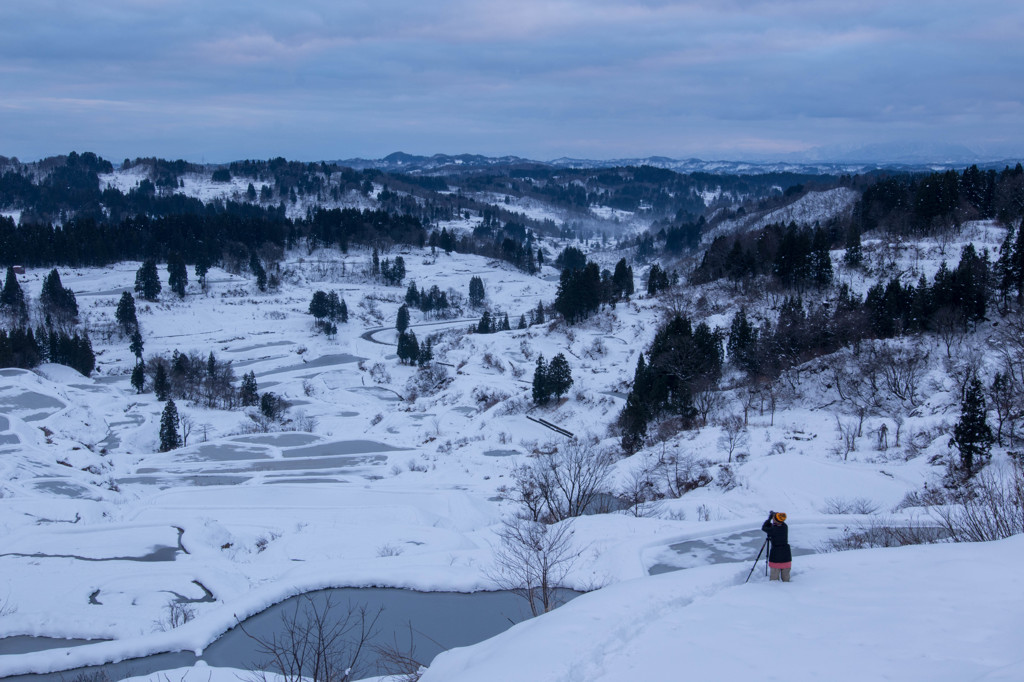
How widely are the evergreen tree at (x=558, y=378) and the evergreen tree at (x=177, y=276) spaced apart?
63146mm

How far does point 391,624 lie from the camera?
11.7m

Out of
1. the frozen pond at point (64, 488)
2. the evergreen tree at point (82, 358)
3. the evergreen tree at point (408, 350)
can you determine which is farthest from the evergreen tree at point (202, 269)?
the frozen pond at point (64, 488)

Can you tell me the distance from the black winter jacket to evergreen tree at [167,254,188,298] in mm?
86659

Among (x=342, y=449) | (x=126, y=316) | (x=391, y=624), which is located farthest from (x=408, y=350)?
(x=391, y=624)

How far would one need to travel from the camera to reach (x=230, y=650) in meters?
11.3

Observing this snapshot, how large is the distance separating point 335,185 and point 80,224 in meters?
84.8

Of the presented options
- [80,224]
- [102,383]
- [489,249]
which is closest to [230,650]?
[102,383]

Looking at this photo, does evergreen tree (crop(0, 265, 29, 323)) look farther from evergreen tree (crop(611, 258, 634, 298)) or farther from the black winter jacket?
the black winter jacket

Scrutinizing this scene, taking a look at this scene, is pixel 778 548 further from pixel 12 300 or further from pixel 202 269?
pixel 202 269

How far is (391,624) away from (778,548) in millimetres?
7599

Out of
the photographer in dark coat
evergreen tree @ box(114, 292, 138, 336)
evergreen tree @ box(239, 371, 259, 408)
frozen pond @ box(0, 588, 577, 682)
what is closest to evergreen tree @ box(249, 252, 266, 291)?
evergreen tree @ box(114, 292, 138, 336)

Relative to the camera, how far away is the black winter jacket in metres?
7.86

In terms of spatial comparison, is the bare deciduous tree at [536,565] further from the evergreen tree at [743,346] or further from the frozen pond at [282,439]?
the evergreen tree at [743,346]

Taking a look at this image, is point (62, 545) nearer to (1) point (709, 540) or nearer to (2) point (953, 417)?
(1) point (709, 540)
